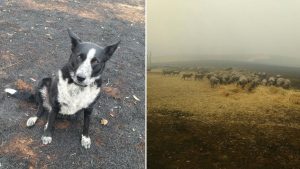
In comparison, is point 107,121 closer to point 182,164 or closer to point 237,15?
point 182,164

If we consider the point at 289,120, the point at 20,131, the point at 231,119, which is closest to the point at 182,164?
the point at 231,119

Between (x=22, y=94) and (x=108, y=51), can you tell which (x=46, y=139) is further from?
(x=108, y=51)

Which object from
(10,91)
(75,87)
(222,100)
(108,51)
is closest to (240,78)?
(222,100)

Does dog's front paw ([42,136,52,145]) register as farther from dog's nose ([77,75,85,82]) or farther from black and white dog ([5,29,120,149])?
dog's nose ([77,75,85,82])

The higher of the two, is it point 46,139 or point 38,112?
point 38,112

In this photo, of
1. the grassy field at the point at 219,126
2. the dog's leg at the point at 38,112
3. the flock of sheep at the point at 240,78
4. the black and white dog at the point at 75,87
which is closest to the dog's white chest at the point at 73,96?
the black and white dog at the point at 75,87

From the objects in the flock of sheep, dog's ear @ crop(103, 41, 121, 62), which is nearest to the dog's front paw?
dog's ear @ crop(103, 41, 121, 62)
